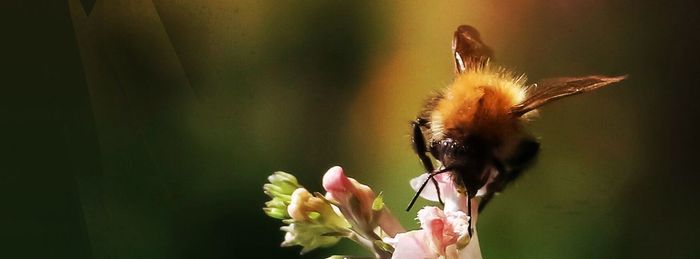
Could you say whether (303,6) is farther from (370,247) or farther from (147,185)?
(370,247)

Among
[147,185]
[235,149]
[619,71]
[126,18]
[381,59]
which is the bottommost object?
→ [147,185]

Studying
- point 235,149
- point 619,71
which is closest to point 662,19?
point 619,71

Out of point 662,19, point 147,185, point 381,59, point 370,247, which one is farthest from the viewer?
point 147,185

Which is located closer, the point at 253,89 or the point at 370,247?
the point at 370,247

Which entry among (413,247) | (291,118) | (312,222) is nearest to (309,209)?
(312,222)

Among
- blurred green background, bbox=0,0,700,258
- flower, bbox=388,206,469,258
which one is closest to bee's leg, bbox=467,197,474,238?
flower, bbox=388,206,469,258
